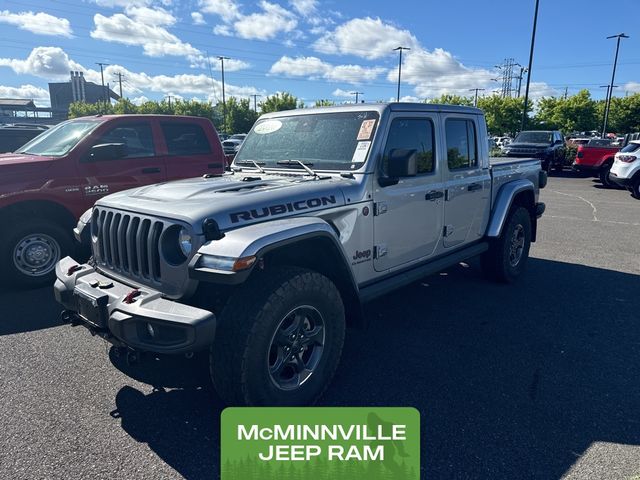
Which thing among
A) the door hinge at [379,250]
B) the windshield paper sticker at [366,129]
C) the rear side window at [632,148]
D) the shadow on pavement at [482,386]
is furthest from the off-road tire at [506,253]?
the rear side window at [632,148]

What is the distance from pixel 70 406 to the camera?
9.89 ft

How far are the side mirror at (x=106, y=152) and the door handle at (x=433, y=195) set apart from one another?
367 centimetres

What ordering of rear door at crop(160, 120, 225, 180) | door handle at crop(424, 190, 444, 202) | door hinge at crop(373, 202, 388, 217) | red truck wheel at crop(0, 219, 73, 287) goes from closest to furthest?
door hinge at crop(373, 202, 388, 217)
door handle at crop(424, 190, 444, 202)
red truck wheel at crop(0, 219, 73, 287)
rear door at crop(160, 120, 225, 180)

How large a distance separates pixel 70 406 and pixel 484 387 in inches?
110

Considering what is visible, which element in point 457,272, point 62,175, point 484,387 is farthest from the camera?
point 457,272

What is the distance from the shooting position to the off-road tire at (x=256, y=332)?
254 centimetres

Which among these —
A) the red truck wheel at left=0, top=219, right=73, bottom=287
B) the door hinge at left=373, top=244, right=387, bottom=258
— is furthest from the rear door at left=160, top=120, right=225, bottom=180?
the door hinge at left=373, top=244, right=387, bottom=258

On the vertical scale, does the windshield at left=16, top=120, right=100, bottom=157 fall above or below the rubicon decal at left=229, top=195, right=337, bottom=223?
above

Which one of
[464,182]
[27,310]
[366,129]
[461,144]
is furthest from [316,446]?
[27,310]

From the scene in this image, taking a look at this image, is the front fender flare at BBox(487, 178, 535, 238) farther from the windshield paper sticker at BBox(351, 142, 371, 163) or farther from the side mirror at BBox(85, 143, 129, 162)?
the side mirror at BBox(85, 143, 129, 162)

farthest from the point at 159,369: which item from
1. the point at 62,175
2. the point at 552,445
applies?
the point at 62,175

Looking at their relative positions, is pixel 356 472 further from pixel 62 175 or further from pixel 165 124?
pixel 165 124

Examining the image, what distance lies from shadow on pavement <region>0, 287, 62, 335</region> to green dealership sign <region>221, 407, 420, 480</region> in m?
2.77

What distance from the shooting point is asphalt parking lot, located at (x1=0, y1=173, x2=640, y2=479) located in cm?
252
